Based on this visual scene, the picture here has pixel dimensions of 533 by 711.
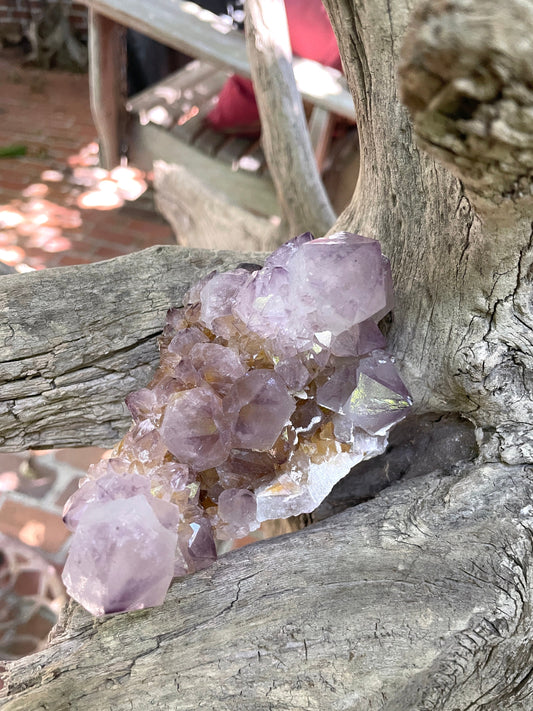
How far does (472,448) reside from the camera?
3.23ft

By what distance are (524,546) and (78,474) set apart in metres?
1.96

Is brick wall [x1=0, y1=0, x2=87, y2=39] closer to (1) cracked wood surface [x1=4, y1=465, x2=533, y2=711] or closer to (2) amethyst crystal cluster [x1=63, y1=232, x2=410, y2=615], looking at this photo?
(2) amethyst crystal cluster [x1=63, y1=232, x2=410, y2=615]

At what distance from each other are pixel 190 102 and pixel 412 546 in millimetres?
2689

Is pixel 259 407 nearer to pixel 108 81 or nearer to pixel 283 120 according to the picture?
pixel 283 120

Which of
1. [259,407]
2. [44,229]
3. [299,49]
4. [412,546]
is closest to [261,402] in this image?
[259,407]

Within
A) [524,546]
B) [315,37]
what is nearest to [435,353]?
[524,546]

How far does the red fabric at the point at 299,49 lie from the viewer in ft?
8.32

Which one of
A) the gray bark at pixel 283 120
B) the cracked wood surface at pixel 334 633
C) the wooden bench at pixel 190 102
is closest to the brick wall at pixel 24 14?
the wooden bench at pixel 190 102

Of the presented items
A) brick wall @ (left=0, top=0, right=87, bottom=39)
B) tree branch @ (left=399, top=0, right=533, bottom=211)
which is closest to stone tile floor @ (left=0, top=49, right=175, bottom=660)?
brick wall @ (left=0, top=0, right=87, bottom=39)

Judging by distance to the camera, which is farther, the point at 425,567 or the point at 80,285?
the point at 80,285

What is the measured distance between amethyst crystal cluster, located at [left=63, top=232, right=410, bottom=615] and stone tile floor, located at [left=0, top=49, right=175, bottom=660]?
71cm

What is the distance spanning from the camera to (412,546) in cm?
83

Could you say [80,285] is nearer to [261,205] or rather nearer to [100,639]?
[100,639]

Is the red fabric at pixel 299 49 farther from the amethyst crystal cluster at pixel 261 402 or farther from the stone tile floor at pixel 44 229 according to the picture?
the amethyst crystal cluster at pixel 261 402
